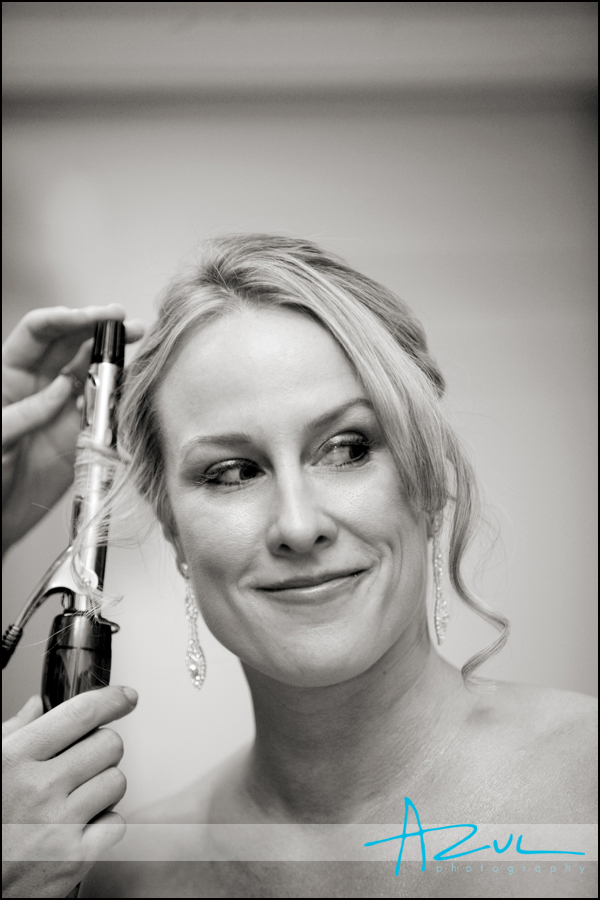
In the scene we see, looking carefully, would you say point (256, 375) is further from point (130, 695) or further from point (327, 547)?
point (130, 695)

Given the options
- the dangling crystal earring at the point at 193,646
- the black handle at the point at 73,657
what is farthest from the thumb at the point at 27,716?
the dangling crystal earring at the point at 193,646

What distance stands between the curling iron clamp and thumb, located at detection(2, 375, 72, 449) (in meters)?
0.19

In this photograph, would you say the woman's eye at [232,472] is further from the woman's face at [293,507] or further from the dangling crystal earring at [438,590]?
the dangling crystal earring at [438,590]

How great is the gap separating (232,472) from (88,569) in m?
0.23

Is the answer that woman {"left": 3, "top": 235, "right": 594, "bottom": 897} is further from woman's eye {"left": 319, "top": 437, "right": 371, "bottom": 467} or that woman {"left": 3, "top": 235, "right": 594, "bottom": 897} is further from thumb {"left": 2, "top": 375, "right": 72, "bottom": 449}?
thumb {"left": 2, "top": 375, "right": 72, "bottom": 449}

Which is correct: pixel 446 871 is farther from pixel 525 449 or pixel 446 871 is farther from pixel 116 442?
pixel 116 442

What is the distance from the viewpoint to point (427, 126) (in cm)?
101

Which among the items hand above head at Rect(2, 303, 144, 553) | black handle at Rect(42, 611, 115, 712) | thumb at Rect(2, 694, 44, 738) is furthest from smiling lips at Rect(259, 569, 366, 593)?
hand above head at Rect(2, 303, 144, 553)

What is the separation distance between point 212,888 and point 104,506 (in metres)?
0.53

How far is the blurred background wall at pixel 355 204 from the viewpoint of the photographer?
96 centimetres

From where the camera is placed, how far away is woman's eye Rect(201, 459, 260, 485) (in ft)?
2.61

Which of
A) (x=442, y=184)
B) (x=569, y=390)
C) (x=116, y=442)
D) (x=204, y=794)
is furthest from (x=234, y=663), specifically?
(x=442, y=184)

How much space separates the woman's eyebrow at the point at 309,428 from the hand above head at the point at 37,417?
0.38 meters

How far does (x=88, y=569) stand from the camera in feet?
2.84
